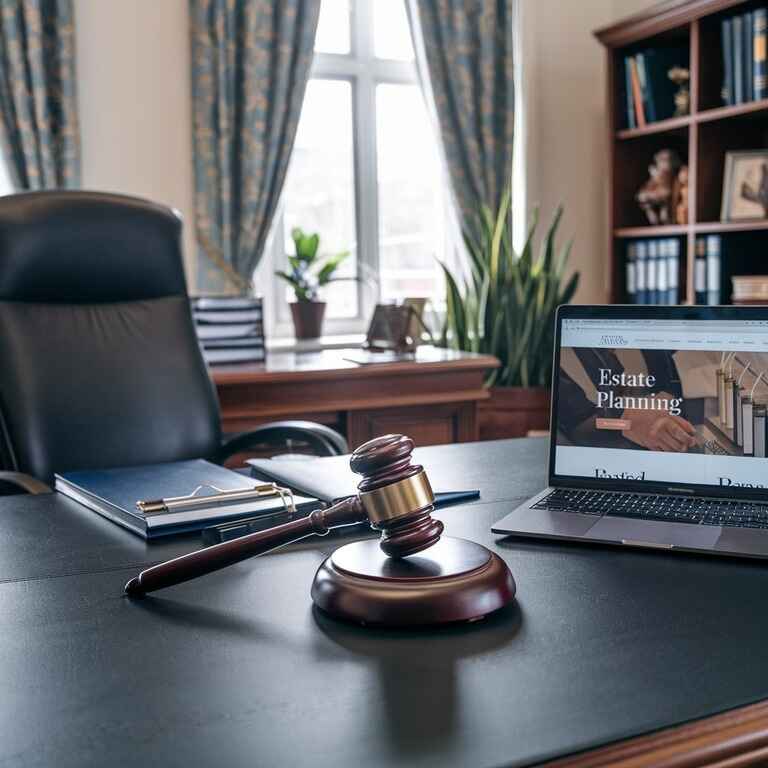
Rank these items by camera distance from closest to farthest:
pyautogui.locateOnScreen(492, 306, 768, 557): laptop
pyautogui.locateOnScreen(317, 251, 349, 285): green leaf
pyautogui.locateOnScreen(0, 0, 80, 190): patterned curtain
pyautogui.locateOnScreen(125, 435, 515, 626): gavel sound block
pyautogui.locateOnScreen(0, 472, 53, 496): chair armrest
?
pyautogui.locateOnScreen(125, 435, 515, 626): gavel sound block, pyautogui.locateOnScreen(492, 306, 768, 557): laptop, pyautogui.locateOnScreen(0, 472, 53, 496): chair armrest, pyautogui.locateOnScreen(0, 0, 80, 190): patterned curtain, pyautogui.locateOnScreen(317, 251, 349, 285): green leaf

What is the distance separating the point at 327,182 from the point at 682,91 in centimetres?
137

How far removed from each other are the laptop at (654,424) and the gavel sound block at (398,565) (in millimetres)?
234

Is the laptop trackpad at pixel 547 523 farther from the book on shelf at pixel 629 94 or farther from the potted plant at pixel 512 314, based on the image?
the book on shelf at pixel 629 94

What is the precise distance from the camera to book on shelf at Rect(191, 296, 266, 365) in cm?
279

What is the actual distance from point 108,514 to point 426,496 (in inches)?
21.4

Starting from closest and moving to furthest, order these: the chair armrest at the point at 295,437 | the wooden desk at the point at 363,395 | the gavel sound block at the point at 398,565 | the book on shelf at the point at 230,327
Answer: the gavel sound block at the point at 398,565, the chair armrest at the point at 295,437, the wooden desk at the point at 363,395, the book on shelf at the point at 230,327

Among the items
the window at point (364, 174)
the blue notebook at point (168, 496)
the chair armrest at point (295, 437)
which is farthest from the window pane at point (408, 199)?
the blue notebook at point (168, 496)

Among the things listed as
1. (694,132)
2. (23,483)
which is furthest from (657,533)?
(694,132)

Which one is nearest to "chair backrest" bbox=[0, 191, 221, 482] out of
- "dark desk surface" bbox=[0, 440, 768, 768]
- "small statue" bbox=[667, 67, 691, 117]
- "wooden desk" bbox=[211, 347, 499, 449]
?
"wooden desk" bbox=[211, 347, 499, 449]

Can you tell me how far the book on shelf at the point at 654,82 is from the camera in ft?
11.7

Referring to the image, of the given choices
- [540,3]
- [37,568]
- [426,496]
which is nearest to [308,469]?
[37,568]

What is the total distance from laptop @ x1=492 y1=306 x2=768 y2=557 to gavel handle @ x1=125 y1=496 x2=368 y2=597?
0.86 feet

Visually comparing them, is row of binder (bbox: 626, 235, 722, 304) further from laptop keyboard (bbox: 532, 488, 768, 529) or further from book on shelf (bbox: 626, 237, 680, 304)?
laptop keyboard (bbox: 532, 488, 768, 529)

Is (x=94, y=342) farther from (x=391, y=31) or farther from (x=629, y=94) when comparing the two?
(x=629, y=94)
